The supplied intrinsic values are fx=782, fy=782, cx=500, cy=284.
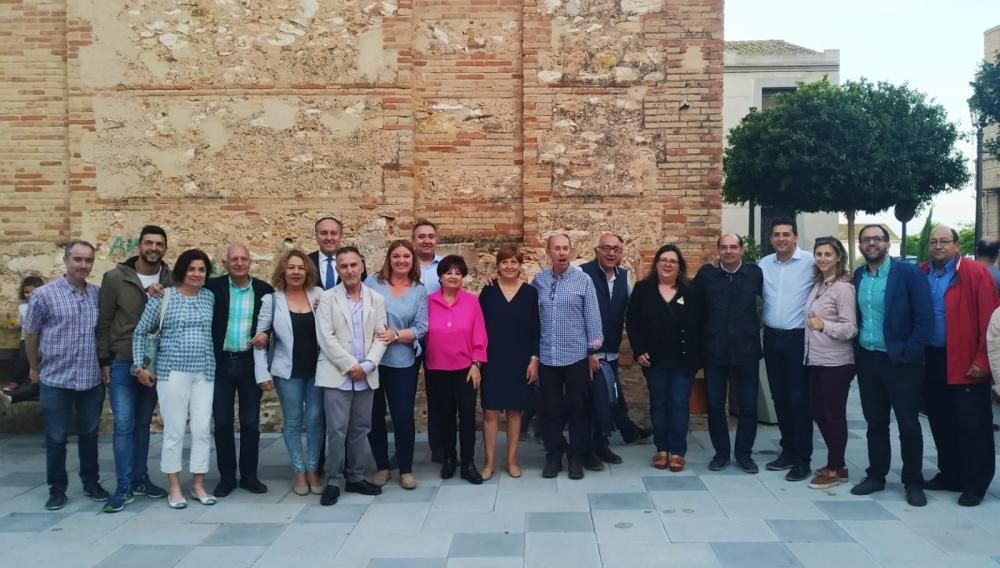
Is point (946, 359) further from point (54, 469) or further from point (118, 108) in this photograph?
point (118, 108)

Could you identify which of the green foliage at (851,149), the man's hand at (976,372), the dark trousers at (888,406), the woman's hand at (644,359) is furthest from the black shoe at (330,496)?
the green foliage at (851,149)

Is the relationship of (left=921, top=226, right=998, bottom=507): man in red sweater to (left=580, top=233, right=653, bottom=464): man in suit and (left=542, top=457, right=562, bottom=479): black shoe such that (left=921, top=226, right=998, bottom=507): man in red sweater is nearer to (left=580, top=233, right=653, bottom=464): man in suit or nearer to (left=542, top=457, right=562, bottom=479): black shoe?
(left=580, top=233, right=653, bottom=464): man in suit

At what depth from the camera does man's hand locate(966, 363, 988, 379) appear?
5312 millimetres

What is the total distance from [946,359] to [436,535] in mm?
3768

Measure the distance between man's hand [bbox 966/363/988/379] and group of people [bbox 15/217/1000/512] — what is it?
2 cm

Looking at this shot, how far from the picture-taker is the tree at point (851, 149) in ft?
73.2

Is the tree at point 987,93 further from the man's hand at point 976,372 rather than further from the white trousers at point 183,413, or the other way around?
the white trousers at point 183,413

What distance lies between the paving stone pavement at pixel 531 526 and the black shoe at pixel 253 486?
95 millimetres

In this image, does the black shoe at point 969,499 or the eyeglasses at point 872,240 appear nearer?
the black shoe at point 969,499

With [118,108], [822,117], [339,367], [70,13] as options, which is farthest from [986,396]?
[822,117]

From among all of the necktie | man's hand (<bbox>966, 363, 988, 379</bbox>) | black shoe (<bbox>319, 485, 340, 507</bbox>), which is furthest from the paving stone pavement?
the necktie

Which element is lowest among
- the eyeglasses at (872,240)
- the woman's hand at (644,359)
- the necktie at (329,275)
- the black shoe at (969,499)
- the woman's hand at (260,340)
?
the black shoe at (969,499)

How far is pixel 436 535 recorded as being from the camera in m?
4.88

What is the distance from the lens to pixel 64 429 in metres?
5.70
